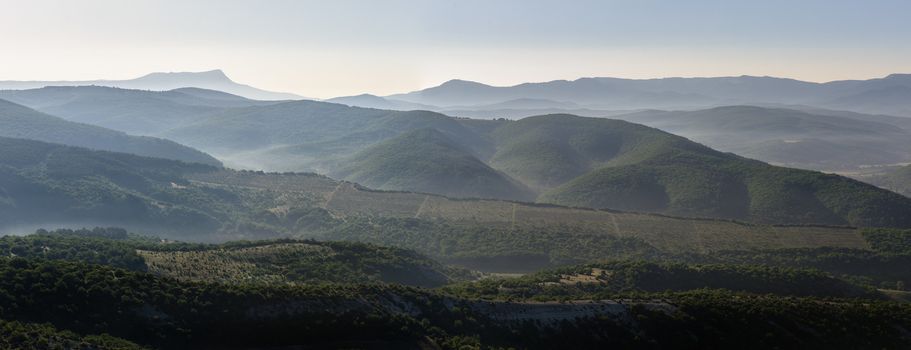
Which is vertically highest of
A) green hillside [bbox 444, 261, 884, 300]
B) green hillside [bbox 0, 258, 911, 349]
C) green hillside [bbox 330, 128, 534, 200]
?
green hillside [bbox 0, 258, 911, 349]

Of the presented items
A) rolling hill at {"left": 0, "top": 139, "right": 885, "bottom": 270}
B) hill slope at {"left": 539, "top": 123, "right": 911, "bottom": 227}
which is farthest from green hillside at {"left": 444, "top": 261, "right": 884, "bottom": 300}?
hill slope at {"left": 539, "top": 123, "right": 911, "bottom": 227}

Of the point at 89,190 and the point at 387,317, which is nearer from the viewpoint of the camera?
the point at 387,317

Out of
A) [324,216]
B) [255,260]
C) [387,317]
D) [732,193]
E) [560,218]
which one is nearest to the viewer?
[387,317]

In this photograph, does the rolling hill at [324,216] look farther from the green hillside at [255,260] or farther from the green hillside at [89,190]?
the green hillside at [255,260]

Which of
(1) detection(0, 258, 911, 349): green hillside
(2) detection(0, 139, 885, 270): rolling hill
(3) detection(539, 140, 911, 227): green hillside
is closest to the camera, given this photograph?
(1) detection(0, 258, 911, 349): green hillside

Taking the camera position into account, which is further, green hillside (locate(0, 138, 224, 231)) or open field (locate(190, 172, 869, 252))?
green hillside (locate(0, 138, 224, 231))

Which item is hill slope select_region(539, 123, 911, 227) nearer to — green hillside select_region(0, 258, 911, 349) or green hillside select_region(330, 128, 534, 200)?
green hillside select_region(330, 128, 534, 200)

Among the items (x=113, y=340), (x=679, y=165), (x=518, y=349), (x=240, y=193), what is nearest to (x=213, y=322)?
(x=113, y=340)

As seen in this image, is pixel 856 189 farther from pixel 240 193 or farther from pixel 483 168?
pixel 240 193

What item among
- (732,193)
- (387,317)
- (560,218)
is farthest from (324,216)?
(732,193)

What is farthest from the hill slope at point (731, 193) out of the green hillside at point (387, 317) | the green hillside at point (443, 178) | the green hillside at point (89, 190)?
the green hillside at point (387, 317)

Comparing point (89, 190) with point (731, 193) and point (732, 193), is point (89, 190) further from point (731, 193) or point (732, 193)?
point (732, 193)
